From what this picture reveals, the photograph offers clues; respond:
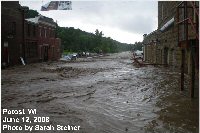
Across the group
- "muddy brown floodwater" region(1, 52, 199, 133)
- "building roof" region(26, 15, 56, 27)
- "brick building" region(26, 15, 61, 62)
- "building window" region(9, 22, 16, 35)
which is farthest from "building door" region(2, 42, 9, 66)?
"muddy brown floodwater" region(1, 52, 199, 133)

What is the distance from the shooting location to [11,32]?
34.2 m

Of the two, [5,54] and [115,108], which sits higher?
[5,54]

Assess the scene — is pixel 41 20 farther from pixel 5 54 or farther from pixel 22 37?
pixel 5 54

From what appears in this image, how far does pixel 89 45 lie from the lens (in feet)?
334

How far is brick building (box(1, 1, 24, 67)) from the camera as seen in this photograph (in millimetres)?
32688

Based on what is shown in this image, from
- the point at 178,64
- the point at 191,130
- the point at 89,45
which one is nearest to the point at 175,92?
the point at 191,130

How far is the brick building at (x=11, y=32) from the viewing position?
32688 millimetres

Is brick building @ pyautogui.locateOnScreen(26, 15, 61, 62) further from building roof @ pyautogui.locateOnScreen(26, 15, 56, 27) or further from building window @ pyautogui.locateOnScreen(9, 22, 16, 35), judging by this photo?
building window @ pyautogui.locateOnScreen(9, 22, 16, 35)

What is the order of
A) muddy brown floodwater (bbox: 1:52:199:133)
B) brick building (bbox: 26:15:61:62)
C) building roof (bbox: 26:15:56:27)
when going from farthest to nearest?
building roof (bbox: 26:15:56:27), brick building (bbox: 26:15:61:62), muddy brown floodwater (bbox: 1:52:199:133)

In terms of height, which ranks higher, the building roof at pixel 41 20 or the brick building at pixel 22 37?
the building roof at pixel 41 20

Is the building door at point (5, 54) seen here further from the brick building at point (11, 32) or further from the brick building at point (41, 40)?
the brick building at point (41, 40)

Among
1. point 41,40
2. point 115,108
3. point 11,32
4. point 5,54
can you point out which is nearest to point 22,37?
point 11,32

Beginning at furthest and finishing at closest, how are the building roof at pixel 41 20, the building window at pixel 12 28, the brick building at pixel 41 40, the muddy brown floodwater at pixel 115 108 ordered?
the building roof at pixel 41 20, the brick building at pixel 41 40, the building window at pixel 12 28, the muddy brown floodwater at pixel 115 108

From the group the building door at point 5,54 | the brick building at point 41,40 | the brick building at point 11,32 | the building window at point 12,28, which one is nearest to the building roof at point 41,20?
the brick building at point 41,40
